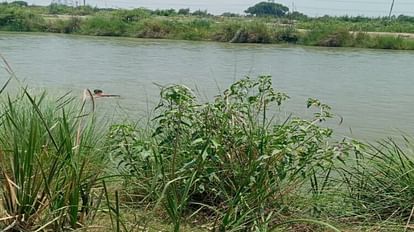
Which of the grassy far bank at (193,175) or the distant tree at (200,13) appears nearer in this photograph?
the grassy far bank at (193,175)

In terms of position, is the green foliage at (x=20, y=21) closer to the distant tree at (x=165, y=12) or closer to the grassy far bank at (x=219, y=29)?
the grassy far bank at (x=219, y=29)

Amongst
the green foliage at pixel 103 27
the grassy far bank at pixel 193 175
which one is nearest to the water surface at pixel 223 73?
the grassy far bank at pixel 193 175

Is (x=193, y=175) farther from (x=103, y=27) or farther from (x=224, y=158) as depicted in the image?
(x=103, y=27)

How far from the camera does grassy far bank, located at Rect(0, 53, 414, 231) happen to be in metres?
2.33

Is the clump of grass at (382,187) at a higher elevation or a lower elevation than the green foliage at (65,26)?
higher

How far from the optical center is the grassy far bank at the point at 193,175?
2.33 m

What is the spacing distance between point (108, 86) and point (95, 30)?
53.0 feet

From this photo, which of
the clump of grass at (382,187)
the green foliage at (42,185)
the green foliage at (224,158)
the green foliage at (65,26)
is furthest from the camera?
the green foliage at (65,26)

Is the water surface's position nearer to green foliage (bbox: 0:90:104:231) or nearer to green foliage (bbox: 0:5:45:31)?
green foliage (bbox: 0:90:104:231)

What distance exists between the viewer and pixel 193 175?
7.62ft

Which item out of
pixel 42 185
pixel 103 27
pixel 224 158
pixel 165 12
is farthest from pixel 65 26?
pixel 42 185

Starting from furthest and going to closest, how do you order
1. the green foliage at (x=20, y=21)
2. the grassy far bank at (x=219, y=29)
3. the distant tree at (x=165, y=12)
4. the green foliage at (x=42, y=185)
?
the distant tree at (x=165, y=12) → the green foliage at (x=20, y=21) → the grassy far bank at (x=219, y=29) → the green foliage at (x=42, y=185)

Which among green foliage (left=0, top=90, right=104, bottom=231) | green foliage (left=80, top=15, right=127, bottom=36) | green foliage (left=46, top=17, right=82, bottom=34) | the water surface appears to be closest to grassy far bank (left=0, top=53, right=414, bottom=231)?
green foliage (left=0, top=90, right=104, bottom=231)

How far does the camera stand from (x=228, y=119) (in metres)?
2.99
